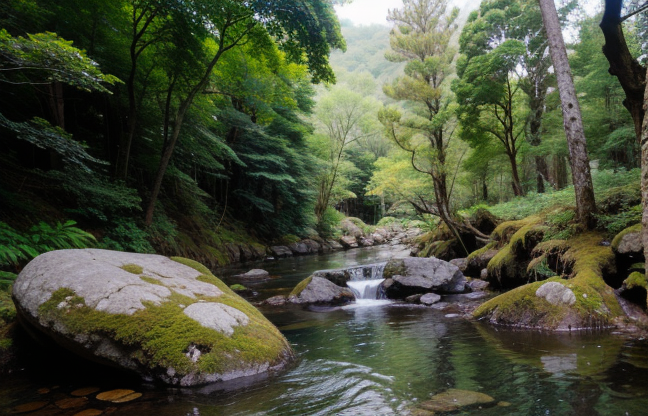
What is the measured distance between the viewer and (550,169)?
17.8m

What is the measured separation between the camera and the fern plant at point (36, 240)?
5270 mm

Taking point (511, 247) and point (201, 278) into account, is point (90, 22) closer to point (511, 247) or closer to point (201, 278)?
point (201, 278)

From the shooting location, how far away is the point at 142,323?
297 cm

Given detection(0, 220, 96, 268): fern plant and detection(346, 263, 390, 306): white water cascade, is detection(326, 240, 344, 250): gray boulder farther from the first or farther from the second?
detection(0, 220, 96, 268): fern plant

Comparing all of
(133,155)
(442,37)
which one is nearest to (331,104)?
(442,37)

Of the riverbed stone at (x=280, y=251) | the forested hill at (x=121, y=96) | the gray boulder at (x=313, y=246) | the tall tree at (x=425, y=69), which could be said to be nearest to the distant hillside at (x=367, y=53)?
the tall tree at (x=425, y=69)

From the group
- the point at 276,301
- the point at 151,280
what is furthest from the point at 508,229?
the point at 151,280

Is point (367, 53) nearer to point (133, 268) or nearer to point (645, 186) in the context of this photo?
point (133, 268)

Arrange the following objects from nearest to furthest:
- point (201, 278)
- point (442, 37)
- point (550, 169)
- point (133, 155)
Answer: point (201, 278)
point (133, 155)
point (442, 37)
point (550, 169)

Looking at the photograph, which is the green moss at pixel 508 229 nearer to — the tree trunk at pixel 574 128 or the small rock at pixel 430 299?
the tree trunk at pixel 574 128

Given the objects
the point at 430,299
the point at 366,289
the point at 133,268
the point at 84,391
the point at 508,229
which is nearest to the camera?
the point at 84,391

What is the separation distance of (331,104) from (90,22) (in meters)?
19.5

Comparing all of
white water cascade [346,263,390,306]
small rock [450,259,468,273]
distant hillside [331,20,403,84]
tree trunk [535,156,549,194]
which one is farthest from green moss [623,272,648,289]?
distant hillside [331,20,403,84]

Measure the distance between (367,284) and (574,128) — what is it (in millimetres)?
5934
